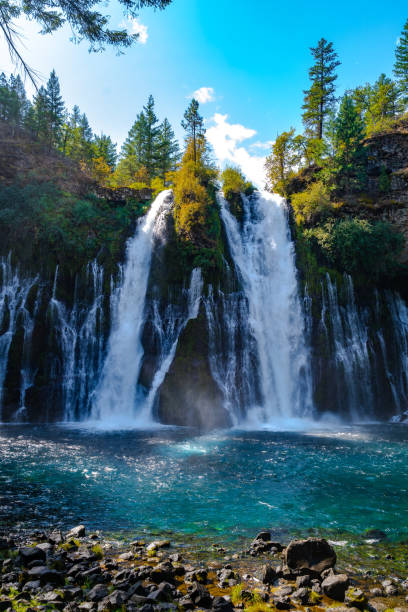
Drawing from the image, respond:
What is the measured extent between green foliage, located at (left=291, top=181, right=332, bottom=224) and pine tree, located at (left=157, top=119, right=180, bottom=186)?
27638 mm

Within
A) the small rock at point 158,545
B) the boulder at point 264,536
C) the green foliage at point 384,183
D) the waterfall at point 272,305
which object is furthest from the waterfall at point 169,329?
the green foliage at point 384,183

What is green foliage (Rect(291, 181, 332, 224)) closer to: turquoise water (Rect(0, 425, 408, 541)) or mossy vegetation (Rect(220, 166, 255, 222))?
mossy vegetation (Rect(220, 166, 255, 222))

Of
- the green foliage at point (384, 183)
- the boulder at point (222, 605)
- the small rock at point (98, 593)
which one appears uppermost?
the green foliage at point (384, 183)

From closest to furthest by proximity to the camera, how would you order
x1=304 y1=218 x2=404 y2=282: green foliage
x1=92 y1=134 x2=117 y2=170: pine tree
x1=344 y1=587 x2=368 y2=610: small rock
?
x1=344 y1=587 x2=368 y2=610: small rock → x1=304 y1=218 x2=404 y2=282: green foliage → x1=92 y1=134 x2=117 y2=170: pine tree

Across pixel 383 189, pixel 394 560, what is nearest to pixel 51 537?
pixel 394 560

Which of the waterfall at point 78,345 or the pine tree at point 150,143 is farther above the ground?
the pine tree at point 150,143

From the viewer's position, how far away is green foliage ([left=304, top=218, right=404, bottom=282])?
916 inches

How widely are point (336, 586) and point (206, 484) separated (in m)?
5.19

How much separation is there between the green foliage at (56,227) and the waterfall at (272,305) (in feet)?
26.5

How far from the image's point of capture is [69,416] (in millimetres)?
18469

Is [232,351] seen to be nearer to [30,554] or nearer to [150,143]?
[30,554]

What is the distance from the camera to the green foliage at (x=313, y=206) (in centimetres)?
2562

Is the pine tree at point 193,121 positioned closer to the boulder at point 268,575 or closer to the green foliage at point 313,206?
the green foliage at point 313,206

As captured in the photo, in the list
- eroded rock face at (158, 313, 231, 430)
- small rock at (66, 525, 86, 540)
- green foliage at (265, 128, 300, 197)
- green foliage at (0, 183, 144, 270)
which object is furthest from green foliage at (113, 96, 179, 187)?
small rock at (66, 525, 86, 540)
